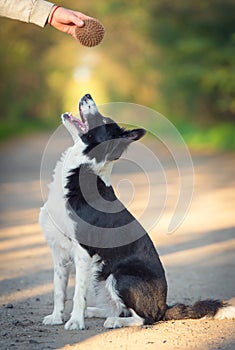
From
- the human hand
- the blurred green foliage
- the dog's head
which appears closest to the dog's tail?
the dog's head

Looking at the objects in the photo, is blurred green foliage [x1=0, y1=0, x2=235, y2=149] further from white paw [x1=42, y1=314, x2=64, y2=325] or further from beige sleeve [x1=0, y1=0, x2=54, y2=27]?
beige sleeve [x1=0, y1=0, x2=54, y2=27]

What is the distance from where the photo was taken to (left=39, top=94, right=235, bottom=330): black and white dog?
18.2ft

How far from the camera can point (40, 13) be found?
4914 mm

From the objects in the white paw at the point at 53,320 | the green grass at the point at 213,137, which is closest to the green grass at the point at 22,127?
the green grass at the point at 213,137

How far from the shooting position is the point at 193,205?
475 inches

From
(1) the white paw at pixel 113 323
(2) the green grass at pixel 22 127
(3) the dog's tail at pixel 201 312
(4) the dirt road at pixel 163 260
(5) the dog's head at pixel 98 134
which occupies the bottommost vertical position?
(2) the green grass at pixel 22 127

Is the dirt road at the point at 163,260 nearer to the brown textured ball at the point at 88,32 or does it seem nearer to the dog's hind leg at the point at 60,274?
the dog's hind leg at the point at 60,274

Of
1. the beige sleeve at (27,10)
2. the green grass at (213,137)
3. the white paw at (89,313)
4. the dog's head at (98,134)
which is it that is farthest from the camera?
the green grass at (213,137)

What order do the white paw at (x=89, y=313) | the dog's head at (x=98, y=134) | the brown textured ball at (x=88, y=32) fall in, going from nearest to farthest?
the brown textured ball at (x=88, y=32)
the dog's head at (x=98, y=134)
the white paw at (x=89, y=313)

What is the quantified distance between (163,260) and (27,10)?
13.1ft

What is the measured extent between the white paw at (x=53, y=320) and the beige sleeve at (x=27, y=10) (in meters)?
2.17

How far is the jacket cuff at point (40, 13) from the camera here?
4883 mm

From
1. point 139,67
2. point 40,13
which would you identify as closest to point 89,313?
point 40,13

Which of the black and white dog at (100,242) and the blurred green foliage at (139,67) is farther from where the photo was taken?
the blurred green foliage at (139,67)
